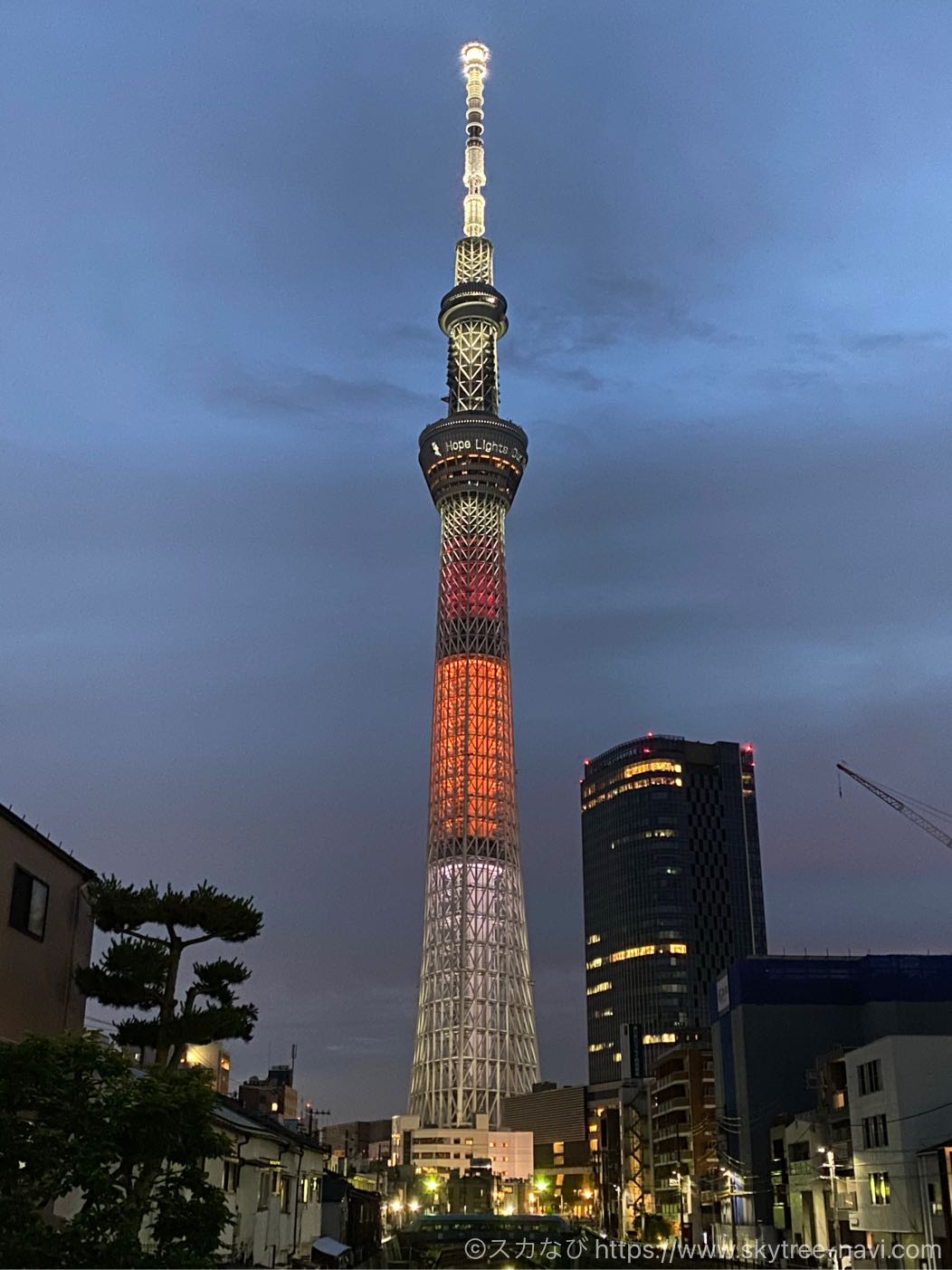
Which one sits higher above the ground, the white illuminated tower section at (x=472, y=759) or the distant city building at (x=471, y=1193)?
the white illuminated tower section at (x=472, y=759)

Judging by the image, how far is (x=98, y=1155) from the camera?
893 inches

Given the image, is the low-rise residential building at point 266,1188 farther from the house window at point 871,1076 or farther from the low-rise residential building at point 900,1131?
the house window at point 871,1076

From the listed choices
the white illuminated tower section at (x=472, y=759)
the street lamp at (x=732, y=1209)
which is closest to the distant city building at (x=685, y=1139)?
the street lamp at (x=732, y=1209)

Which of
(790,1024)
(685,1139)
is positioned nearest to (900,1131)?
(790,1024)

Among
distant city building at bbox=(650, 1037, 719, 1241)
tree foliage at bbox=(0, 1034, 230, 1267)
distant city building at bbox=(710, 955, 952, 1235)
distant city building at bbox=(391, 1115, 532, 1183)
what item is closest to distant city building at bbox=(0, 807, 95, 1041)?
tree foliage at bbox=(0, 1034, 230, 1267)

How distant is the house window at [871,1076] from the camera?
72.3 meters

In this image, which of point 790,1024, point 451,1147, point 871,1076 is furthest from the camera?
point 451,1147

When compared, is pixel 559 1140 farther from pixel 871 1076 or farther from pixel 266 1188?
pixel 266 1188

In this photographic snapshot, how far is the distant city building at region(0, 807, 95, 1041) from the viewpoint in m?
30.9

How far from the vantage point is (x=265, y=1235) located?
4444cm

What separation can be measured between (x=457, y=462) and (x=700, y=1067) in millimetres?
93473

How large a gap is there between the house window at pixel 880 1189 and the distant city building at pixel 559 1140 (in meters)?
115

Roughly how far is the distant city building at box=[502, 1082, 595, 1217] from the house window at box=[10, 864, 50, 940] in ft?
519

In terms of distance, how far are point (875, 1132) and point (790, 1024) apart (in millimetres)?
39863
